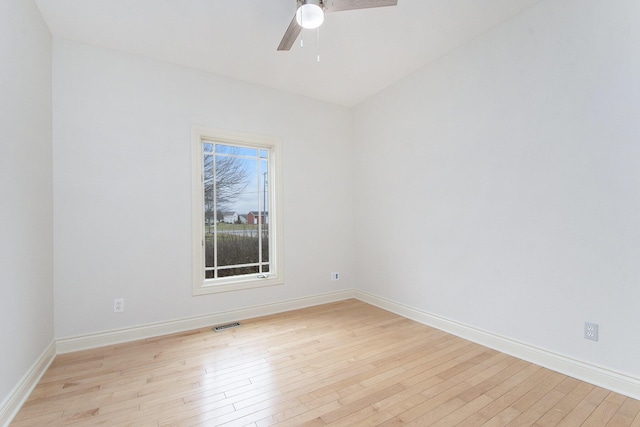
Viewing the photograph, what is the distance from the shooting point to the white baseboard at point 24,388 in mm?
1638

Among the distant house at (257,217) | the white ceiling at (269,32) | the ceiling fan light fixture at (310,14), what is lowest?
the distant house at (257,217)

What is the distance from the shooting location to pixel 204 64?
3.07 m

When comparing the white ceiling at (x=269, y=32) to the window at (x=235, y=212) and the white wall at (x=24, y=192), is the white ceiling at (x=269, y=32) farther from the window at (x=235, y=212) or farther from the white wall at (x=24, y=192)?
the window at (x=235, y=212)

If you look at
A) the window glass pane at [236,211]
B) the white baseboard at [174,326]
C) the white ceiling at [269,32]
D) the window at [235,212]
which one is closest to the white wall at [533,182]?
the white ceiling at [269,32]

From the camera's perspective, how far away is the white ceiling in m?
2.26

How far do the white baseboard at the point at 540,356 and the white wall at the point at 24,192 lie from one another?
3.37 meters

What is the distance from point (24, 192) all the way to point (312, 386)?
2395 mm

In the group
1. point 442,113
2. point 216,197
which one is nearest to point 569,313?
point 442,113

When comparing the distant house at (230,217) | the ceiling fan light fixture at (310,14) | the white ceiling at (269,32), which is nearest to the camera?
the ceiling fan light fixture at (310,14)

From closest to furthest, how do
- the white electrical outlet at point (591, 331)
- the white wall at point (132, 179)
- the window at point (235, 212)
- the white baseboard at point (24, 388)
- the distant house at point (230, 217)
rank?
the white baseboard at point (24, 388) → the white electrical outlet at point (591, 331) → the white wall at point (132, 179) → the window at point (235, 212) → the distant house at point (230, 217)

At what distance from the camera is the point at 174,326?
2.97 meters

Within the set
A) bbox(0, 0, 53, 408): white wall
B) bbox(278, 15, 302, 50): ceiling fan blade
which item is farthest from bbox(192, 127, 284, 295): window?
bbox(278, 15, 302, 50): ceiling fan blade

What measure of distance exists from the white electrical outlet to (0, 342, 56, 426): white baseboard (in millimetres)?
3725

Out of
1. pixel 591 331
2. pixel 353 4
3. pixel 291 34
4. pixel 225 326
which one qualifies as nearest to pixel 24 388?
pixel 225 326
